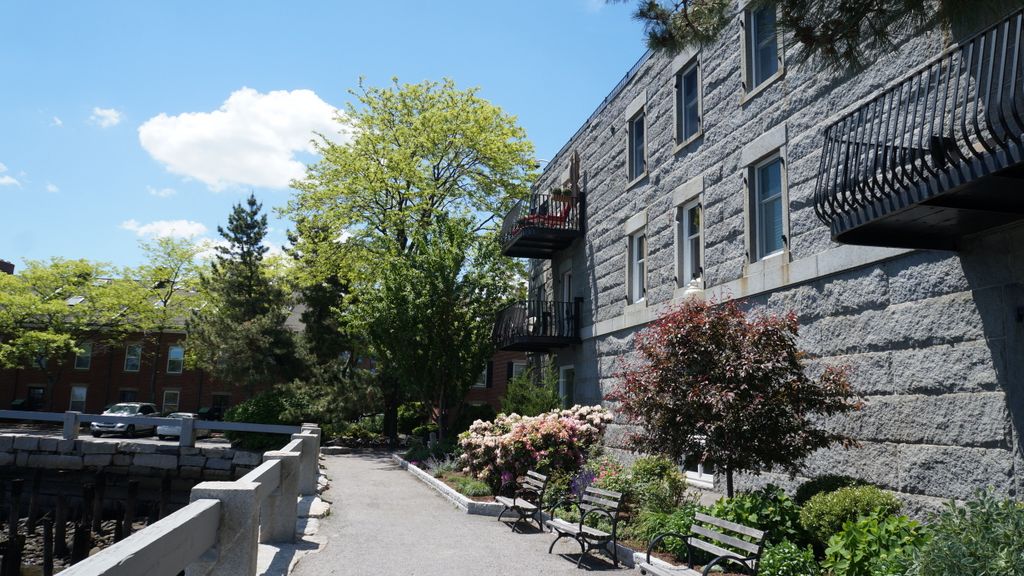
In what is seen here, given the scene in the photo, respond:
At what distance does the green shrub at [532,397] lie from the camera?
698 inches

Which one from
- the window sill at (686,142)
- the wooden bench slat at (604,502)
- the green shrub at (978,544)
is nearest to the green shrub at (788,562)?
the green shrub at (978,544)

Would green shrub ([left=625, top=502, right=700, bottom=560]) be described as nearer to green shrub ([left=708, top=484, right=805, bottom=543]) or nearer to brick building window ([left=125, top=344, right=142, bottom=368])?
green shrub ([left=708, top=484, right=805, bottom=543])

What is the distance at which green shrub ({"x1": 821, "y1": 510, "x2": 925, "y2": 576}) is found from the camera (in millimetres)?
6148

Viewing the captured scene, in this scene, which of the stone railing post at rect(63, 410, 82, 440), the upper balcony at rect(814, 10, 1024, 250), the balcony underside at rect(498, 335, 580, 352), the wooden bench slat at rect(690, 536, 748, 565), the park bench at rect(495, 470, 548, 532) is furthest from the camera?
the stone railing post at rect(63, 410, 82, 440)

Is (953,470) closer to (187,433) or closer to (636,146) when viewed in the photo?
(636,146)

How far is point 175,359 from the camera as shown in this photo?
47.1m

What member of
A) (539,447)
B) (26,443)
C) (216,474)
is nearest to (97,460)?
(26,443)

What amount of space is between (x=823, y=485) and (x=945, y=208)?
136 inches

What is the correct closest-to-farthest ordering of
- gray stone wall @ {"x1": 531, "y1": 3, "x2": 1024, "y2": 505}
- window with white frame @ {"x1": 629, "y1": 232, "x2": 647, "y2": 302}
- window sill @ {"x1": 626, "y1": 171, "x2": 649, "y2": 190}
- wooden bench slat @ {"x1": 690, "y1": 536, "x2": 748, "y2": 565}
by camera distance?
wooden bench slat @ {"x1": 690, "y1": 536, "x2": 748, "y2": 565} < gray stone wall @ {"x1": 531, "y1": 3, "x2": 1024, "y2": 505} < window sill @ {"x1": 626, "y1": 171, "x2": 649, "y2": 190} < window with white frame @ {"x1": 629, "y1": 232, "x2": 647, "y2": 302}

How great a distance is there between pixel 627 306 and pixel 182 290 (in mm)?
41692

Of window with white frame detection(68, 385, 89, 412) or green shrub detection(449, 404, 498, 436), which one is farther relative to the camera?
window with white frame detection(68, 385, 89, 412)

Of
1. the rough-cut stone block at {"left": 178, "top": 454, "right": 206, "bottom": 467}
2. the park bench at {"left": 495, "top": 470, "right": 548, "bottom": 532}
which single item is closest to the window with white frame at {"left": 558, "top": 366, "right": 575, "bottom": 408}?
the park bench at {"left": 495, "top": 470, "right": 548, "bottom": 532}

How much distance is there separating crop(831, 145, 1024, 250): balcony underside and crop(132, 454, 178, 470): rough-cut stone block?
23746 mm

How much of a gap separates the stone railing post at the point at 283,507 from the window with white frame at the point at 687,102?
30.4 feet
